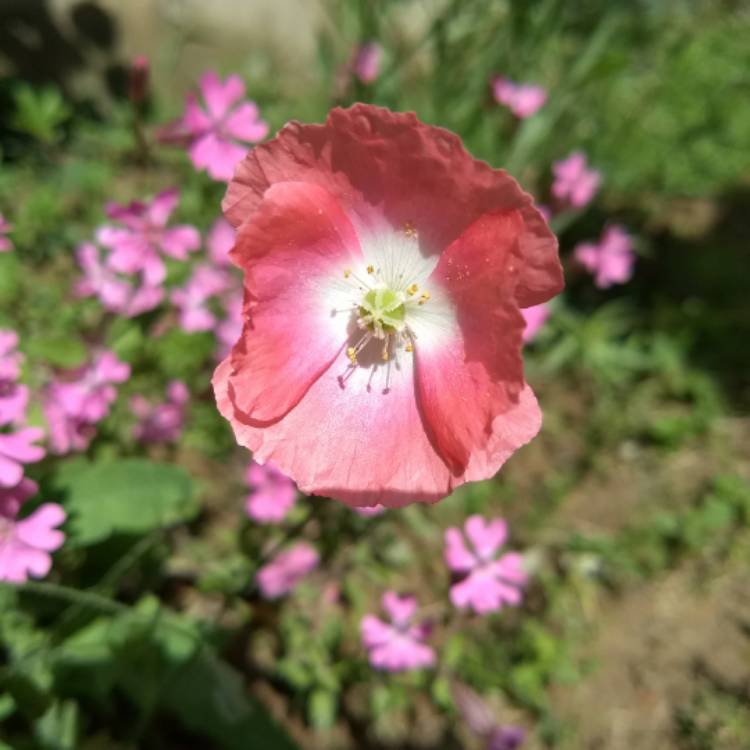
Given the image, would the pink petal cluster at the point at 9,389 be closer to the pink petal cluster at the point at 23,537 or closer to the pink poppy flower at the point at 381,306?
the pink petal cluster at the point at 23,537

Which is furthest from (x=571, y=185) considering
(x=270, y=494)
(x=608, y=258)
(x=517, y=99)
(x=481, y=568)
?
(x=270, y=494)

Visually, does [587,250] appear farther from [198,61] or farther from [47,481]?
[198,61]

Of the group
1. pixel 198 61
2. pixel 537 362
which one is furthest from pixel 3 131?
pixel 537 362

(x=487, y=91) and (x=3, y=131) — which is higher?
(x=487, y=91)

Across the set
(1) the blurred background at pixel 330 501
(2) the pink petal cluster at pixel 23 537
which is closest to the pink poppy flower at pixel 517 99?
(1) the blurred background at pixel 330 501

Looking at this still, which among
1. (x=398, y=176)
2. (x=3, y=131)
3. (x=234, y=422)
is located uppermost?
(x=398, y=176)
